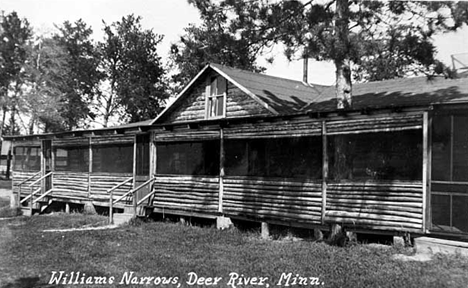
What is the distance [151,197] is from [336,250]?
25.1 feet

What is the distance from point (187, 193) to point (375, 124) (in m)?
6.55

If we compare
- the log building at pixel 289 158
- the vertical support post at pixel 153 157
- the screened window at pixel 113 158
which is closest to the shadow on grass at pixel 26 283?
the log building at pixel 289 158

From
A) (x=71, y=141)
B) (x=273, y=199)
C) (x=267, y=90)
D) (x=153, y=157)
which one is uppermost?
(x=267, y=90)

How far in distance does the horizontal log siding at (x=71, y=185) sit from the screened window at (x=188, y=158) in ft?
14.5

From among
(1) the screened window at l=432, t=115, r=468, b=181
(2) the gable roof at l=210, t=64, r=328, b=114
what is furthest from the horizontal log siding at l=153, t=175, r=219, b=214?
(1) the screened window at l=432, t=115, r=468, b=181

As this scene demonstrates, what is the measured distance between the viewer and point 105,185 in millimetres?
17828

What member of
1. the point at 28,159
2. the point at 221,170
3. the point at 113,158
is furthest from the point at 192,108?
the point at 28,159

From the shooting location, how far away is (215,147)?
1449 cm

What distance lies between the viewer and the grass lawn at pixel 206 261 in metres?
7.42

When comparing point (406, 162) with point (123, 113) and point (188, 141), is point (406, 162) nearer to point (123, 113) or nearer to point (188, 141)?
point (188, 141)

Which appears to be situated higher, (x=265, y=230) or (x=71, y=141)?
(x=71, y=141)

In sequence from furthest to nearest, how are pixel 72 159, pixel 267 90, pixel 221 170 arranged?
pixel 72 159, pixel 267 90, pixel 221 170

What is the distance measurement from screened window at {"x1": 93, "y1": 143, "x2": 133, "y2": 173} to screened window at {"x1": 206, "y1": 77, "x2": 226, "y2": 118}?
10.6 ft

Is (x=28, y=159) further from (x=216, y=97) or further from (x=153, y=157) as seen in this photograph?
(x=216, y=97)
